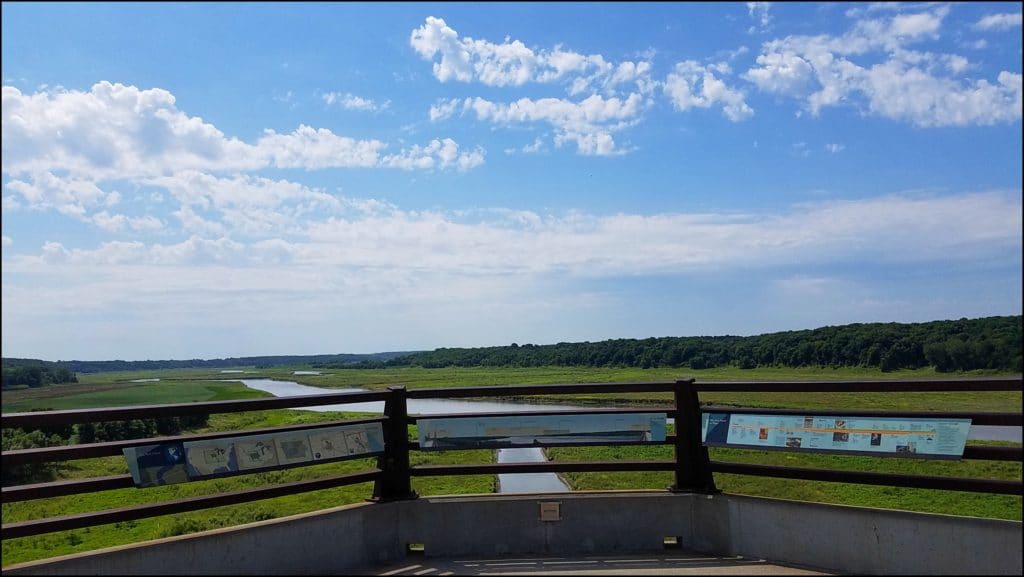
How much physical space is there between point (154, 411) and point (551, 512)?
305 centimetres

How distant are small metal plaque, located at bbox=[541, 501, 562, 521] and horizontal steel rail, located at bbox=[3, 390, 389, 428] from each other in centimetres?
176

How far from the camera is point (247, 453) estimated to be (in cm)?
566

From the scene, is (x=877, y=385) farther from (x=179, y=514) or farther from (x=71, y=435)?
(x=71, y=435)

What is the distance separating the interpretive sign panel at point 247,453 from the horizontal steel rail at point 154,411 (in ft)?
0.71

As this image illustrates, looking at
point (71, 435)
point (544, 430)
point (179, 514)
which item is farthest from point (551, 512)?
Result: point (71, 435)

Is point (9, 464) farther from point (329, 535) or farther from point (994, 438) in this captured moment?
point (994, 438)

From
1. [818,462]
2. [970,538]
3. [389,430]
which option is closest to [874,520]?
[970,538]

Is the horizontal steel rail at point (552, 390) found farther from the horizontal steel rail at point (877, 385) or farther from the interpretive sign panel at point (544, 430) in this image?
the horizontal steel rail at point (877, 385)

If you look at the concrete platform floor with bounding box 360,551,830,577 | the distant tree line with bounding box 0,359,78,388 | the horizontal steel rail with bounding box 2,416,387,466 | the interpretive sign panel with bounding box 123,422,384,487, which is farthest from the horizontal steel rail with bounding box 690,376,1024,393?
the distant tree line with bounding box 0,359,78,388

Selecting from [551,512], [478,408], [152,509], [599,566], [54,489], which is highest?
[54,489]

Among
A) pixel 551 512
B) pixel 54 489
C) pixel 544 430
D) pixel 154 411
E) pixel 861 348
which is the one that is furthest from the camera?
pixel 861 348

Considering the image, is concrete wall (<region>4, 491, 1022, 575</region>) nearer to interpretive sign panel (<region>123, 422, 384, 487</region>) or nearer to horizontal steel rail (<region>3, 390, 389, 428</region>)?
interpretive sign panel (<region>123, 422, 384, 487</region>)

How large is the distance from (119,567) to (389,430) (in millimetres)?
2130

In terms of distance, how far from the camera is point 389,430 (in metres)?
6.25
